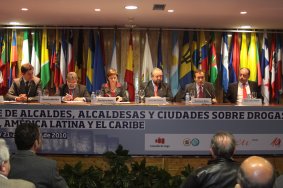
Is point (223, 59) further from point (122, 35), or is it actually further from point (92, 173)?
point (92, 173)

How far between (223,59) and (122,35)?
80.7 inches

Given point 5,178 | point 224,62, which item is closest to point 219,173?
point 5,178

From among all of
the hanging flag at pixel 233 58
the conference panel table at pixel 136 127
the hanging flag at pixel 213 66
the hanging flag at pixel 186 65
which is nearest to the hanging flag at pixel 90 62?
the hanging flag at pixel 186 65

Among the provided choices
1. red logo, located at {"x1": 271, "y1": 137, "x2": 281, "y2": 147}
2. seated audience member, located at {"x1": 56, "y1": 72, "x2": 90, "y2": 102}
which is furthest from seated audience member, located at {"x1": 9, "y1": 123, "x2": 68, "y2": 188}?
seated audience member, located at {"x1": 56, "y1": 72, "x2": 90, "y2": 102}

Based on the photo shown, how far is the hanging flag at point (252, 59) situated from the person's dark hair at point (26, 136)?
664 cm

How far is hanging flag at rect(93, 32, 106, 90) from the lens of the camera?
889cm

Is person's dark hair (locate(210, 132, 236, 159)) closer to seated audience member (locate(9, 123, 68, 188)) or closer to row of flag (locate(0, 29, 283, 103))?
seated audience member (locate(9, 123, 68, 188))

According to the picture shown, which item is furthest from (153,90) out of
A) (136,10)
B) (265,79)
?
(265,79)

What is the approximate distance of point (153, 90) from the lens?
22.0ft

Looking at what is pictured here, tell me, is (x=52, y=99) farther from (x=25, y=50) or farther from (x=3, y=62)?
(x=3, y=62)

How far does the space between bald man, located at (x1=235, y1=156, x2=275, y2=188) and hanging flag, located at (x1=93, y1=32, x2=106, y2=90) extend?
7024 millimetres

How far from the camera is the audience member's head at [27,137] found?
2.96 meters

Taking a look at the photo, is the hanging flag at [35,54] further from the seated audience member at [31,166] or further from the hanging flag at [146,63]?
the seated audience member at [31,166]

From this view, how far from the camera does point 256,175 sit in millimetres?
1949
